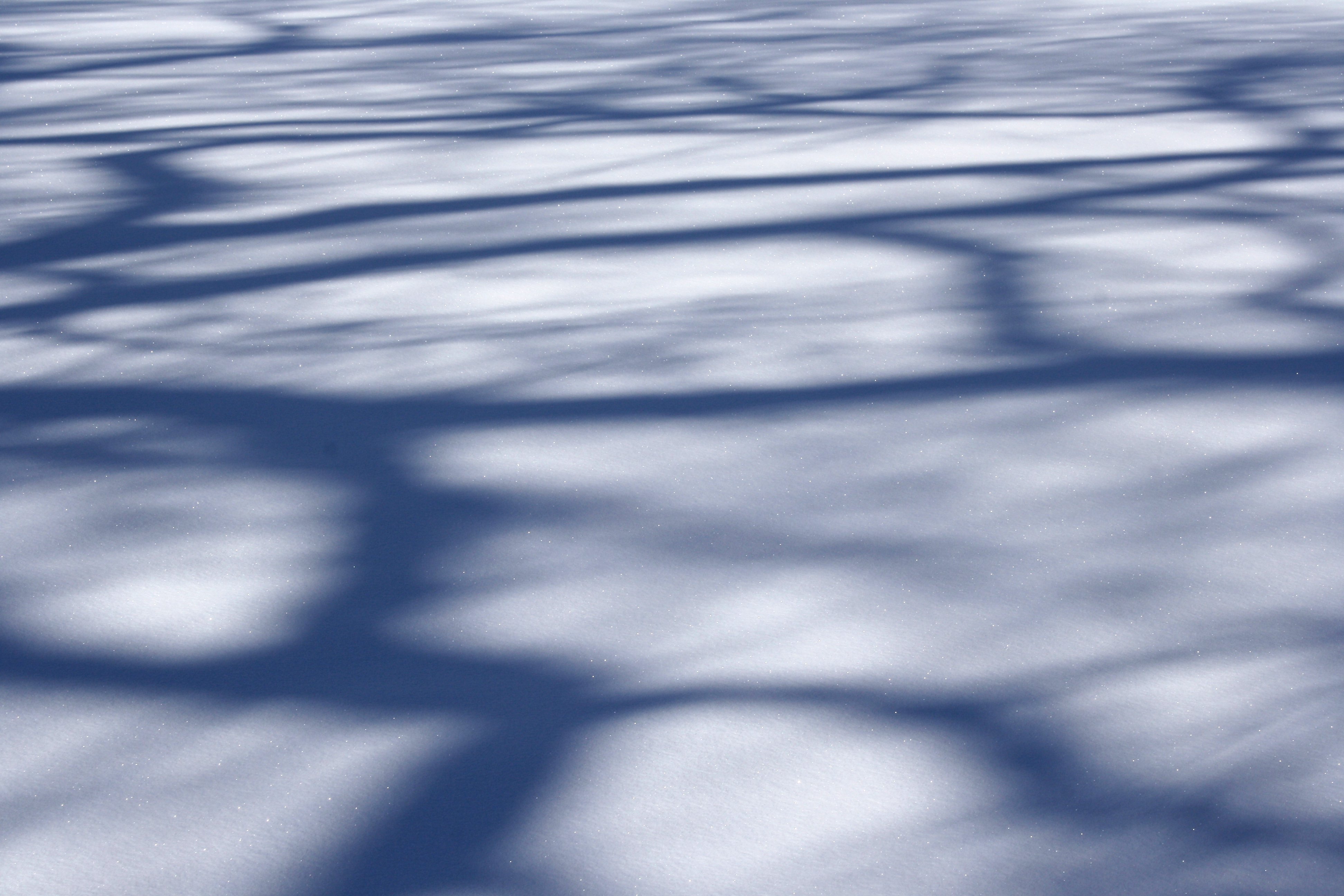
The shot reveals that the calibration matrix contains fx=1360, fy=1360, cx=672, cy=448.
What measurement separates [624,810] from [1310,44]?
500cm

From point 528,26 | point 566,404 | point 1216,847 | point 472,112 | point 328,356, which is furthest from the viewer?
point 528,26

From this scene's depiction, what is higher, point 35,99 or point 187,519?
point 35,99

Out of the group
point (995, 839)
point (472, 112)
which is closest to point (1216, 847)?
point (995, 839)

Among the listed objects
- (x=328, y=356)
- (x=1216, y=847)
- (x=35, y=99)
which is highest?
(x=35, y=99)

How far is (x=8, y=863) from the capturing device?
0.90 m

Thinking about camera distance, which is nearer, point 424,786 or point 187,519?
point 424,786

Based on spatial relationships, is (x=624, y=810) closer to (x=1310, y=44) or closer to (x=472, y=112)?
(x=472, y=112)

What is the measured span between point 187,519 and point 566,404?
0.49m

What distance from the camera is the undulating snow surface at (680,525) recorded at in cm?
93

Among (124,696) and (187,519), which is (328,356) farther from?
(124,696)

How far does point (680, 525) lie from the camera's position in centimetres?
137

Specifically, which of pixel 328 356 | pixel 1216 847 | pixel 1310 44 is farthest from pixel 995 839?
pixel 1310 44

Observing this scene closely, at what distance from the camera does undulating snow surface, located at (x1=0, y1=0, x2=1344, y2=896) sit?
927 millimetres

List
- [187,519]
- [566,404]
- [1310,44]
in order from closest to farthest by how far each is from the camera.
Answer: [187,519] < [566,404] < [1310,44]
